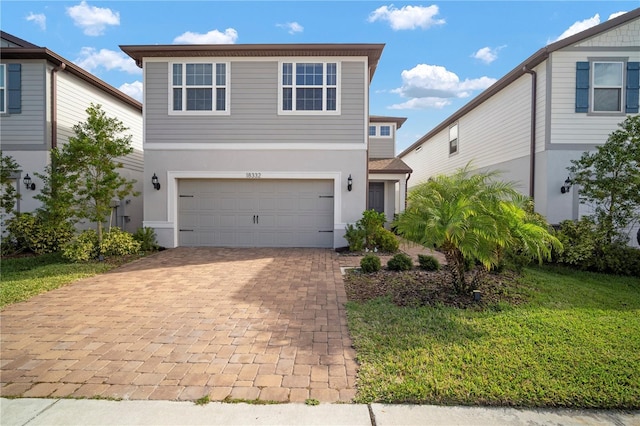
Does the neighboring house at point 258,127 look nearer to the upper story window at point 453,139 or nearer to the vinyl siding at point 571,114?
the vinyl siding at point 571,114

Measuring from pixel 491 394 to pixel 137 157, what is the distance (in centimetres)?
1529

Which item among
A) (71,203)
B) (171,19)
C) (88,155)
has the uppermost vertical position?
(171,19)

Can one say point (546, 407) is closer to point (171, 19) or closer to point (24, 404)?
point (24, 404)

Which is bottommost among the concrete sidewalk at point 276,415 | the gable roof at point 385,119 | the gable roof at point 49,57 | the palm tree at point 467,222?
the concrete sidewalk at point 276,415

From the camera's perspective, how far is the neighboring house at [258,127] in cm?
1054

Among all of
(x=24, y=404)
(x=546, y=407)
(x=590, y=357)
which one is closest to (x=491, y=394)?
(x=546, y=407)

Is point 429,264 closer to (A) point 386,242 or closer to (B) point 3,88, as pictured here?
(A) point 386,242

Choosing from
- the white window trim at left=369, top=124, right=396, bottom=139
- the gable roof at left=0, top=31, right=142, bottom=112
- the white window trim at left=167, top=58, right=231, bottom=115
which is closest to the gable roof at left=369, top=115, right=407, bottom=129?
the white window trim at left=369, top=124, right=396, bottom=139

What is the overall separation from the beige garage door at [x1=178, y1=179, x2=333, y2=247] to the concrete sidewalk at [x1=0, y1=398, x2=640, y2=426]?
8200mm

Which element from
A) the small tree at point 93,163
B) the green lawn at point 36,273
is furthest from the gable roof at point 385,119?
the green lawn at point 36,273

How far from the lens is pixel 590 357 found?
3566 mm

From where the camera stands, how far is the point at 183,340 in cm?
405

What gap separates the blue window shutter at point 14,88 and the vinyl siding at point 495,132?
15.4 metres

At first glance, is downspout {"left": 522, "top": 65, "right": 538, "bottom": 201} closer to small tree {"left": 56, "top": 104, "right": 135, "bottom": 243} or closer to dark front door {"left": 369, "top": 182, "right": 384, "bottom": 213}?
dark front door {"left": 369, "top": 182, "right": 384, "bottom": 213}
